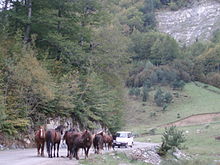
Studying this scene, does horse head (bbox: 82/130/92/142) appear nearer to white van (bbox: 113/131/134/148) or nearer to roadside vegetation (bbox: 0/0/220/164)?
roadside vegetation (bbox: 0/0/220/164)

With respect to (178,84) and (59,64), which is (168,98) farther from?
(59,64)

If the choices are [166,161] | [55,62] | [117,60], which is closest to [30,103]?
[55,62]

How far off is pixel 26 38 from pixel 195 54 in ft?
371

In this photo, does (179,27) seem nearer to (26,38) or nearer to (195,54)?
(195,54)

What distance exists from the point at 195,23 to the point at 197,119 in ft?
358

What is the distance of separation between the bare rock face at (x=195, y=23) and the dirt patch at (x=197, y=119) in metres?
93.8

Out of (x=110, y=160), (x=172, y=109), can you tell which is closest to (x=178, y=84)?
(x=172, y=109)

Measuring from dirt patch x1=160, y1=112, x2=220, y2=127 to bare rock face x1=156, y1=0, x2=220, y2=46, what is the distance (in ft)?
308

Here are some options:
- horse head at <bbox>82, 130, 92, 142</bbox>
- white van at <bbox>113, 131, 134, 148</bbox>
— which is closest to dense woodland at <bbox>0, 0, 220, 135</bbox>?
white van at <bbox>113, 131, 134, 148</bbox>

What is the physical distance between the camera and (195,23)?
185 metres

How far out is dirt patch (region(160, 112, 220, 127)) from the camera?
8170cm

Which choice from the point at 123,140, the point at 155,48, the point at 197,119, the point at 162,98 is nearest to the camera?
the point at 123,140

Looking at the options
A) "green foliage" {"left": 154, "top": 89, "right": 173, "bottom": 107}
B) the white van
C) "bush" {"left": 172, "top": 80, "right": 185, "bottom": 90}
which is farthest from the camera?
"bush" {"left": 172, "top": 80, "right": 185, "bottom": 90}

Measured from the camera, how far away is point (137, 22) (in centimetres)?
19475
